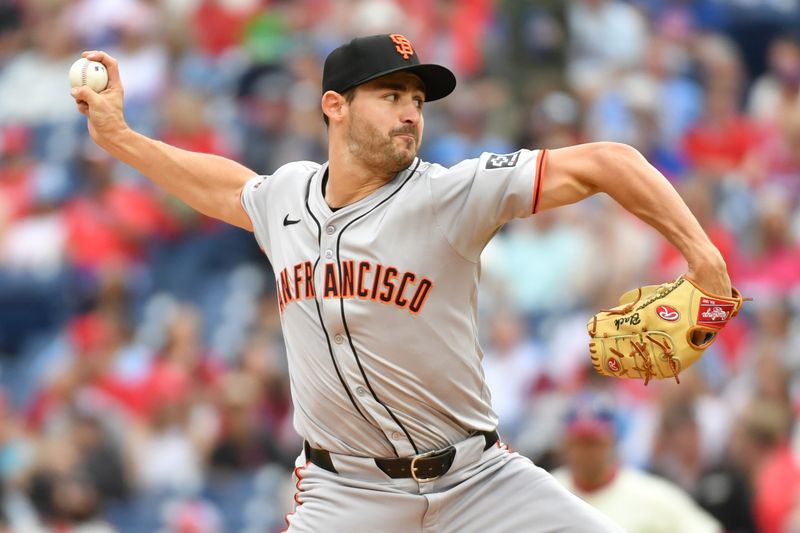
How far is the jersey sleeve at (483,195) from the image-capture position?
4680mm

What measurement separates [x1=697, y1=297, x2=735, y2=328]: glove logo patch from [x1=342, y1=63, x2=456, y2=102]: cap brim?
124cm

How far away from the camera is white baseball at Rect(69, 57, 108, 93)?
555 centimetres

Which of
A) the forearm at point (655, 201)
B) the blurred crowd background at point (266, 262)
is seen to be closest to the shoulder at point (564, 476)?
the blurred crowd background at point (266, 262)

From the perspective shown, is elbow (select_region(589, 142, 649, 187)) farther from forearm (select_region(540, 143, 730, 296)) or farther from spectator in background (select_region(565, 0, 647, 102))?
spectator in background (select_region(565, 0, 647, 102))

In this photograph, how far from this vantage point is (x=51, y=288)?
39.4 feet

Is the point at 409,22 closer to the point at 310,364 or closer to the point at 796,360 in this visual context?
the point at 796,360

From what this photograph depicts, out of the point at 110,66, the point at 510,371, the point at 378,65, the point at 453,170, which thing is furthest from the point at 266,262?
the point at 453,170

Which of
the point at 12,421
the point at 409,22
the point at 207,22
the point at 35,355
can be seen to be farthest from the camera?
the point at 207,22

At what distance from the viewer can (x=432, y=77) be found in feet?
16.9

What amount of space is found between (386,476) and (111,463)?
18.1 ft

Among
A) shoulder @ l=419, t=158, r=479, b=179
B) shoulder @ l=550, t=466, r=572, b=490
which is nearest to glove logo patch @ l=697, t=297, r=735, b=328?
shoulder @ l=419, t=158, r=479, b=179

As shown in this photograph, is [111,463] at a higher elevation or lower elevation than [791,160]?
lower

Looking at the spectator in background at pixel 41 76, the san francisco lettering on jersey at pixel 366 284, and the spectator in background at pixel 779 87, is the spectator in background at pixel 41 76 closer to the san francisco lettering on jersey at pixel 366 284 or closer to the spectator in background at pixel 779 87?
the spectator in background at pixel 779 87

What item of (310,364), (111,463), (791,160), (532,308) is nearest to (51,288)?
(111,463)
